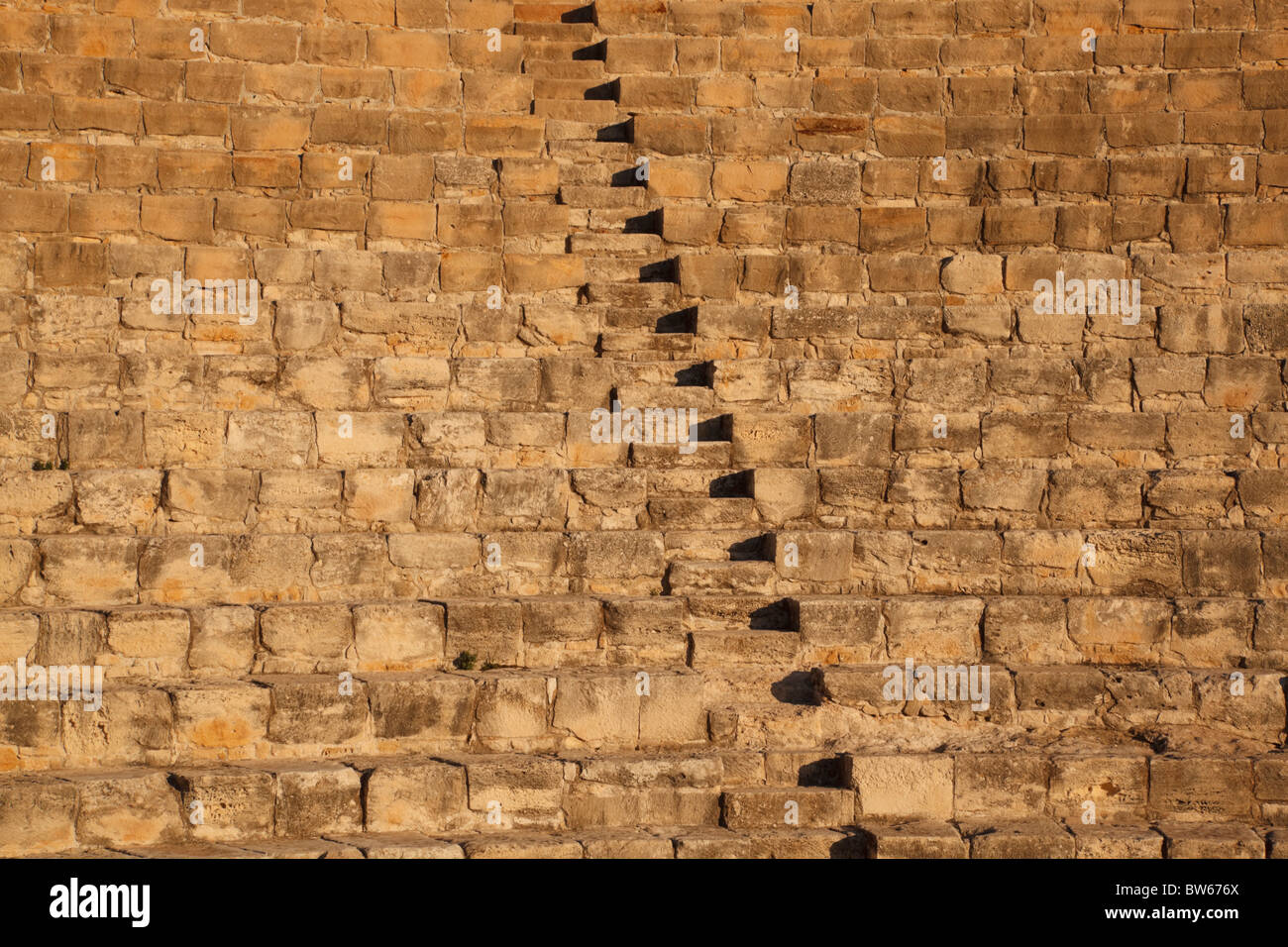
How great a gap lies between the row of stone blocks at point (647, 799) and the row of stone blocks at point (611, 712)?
172mm

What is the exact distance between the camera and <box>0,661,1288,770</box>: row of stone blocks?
6574mm

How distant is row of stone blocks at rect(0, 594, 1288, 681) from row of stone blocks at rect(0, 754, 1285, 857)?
24.7 inches

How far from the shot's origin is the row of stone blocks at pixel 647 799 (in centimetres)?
627

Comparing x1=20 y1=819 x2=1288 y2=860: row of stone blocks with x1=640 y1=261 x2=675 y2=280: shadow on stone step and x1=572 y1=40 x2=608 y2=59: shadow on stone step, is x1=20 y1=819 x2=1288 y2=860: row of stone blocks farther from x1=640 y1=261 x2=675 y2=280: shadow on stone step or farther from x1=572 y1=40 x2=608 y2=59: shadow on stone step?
x1=572 y1=40 x2=608 y2=59: shadow on stone step

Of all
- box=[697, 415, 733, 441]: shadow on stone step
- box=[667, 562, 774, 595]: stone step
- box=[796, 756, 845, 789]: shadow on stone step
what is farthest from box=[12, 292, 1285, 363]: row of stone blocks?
box=[796, 756, 845, 789]: shadow on stone step

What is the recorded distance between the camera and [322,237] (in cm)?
984

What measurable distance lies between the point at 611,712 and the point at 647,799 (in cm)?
49

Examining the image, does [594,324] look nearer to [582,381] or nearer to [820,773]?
[582,381]

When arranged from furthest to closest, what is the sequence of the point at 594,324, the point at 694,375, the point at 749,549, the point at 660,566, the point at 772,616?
the point at 594,324
the point at 694,375
the point at 749,549
the point at 660,566
the point at 772,616

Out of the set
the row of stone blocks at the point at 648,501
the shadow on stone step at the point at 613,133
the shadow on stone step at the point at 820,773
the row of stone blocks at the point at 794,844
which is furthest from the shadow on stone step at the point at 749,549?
the shadow on stone step at the point at 613,133

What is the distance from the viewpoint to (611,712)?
6855 millimetres

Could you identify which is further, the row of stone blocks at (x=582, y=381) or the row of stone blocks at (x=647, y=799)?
the row of stone blocks at (x=582, y=381)

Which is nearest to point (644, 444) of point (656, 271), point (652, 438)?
point (652, 438)

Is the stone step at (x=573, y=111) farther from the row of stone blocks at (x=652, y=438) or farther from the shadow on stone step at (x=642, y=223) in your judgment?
the row of stone blocks at (x=652, y=438)
